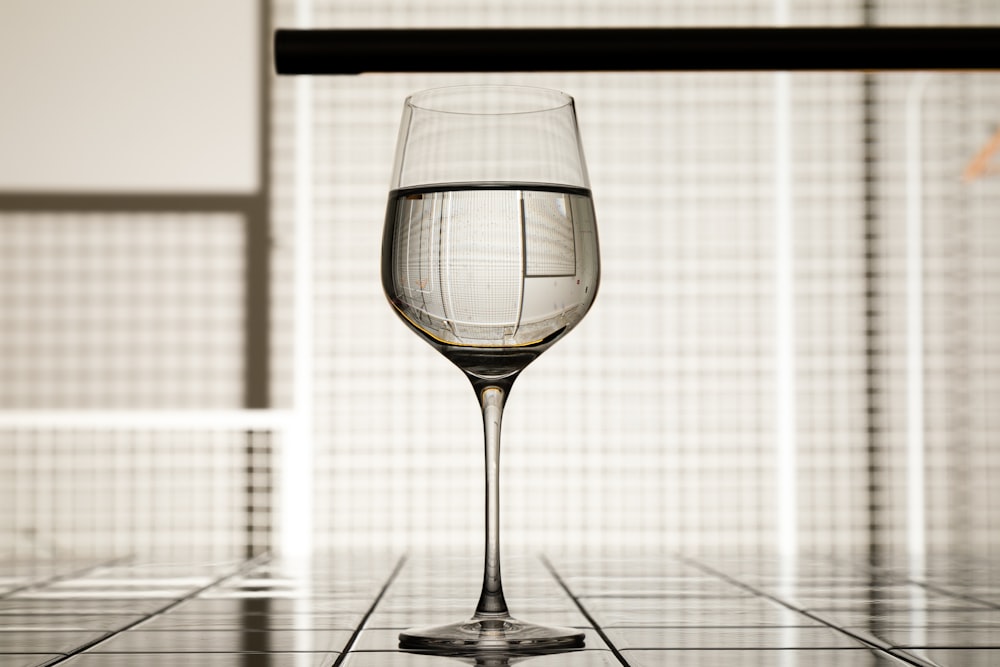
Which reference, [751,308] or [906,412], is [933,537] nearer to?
[906,412]

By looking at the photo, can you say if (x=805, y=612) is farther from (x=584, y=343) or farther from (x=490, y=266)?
(x=584, y=343)

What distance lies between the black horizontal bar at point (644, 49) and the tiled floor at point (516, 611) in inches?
5.6

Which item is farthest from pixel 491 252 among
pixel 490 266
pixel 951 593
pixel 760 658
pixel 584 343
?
pixel 584 343

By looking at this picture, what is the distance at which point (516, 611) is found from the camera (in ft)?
1.27

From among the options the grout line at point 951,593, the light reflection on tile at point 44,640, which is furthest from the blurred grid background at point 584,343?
the light reflection on tile at point 44,640

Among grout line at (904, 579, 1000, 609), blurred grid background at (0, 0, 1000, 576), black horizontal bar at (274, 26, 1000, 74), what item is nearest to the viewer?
black horizontal bar at (274, 26, 1000, 74)

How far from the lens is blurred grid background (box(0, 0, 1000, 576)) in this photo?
2.26 metres

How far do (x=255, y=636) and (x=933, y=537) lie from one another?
2.31 meters

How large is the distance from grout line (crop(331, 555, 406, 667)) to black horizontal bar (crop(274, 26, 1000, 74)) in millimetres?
147

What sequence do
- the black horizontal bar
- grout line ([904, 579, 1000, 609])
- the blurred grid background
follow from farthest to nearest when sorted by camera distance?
1. the blurred grid background
2. grout line ([904, 579, 1000, 609])
3. the black horizontal bar

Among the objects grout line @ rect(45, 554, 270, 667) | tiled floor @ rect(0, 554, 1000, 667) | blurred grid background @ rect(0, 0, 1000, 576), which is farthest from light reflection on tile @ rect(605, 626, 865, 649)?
blurred grid background @ rect(0, 0, 1000, 576)

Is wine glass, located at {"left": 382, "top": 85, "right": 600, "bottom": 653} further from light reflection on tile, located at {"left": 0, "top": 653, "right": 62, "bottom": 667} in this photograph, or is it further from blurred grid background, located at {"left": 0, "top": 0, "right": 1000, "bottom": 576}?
blurred grid background, located at {"left": 0, "top": 0, "right": 1000, "bottom": 576}

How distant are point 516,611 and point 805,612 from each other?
9 cm

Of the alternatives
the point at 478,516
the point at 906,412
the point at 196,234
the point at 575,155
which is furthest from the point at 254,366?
the point at 575,155
